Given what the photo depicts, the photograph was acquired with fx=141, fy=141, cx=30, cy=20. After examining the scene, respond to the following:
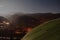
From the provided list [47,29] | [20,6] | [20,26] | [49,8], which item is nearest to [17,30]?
[20,26]

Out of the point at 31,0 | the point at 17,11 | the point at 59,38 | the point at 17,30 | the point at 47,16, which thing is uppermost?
the point at 31,0

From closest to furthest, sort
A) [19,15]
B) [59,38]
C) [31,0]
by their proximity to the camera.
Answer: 1. [59,38]
2. [19,15]
3. [31,0]

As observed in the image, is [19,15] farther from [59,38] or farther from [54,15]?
[59,38]

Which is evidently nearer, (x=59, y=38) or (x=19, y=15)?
(x=59, y=38)

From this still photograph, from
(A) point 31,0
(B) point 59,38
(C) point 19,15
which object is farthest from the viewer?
(A) point 31,0

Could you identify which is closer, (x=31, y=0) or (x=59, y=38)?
(x=59, y=38)

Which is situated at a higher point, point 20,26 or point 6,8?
point 6,8

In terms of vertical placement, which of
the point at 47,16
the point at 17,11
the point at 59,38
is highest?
the point at 17,11

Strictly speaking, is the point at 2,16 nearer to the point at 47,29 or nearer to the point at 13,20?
the point at 13,20

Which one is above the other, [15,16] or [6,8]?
[6,8]

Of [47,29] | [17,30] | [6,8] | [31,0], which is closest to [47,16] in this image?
[31,0]
